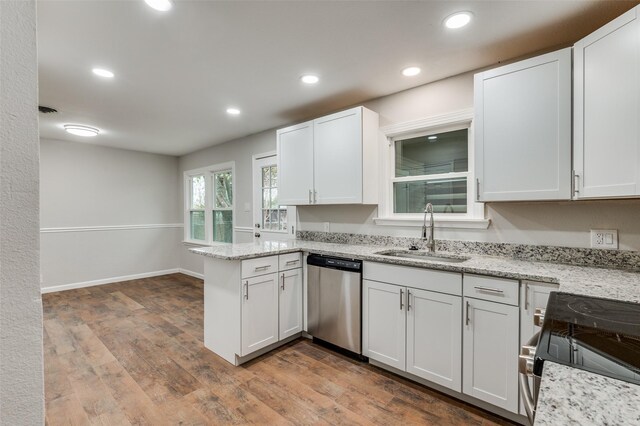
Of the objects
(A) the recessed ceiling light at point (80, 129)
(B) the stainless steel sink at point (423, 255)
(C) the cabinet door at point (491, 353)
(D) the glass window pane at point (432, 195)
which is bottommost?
(C) the cabinet door at point (491, 353)

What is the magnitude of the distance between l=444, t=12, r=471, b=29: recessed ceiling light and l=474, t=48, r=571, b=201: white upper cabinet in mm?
425

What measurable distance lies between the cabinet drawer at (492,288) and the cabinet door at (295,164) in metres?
1.78

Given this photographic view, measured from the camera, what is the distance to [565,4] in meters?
1.65

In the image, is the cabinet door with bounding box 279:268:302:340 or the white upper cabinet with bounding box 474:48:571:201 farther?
the cabinet door with bounding box 279:268:302:340

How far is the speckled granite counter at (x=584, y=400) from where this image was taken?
48cm

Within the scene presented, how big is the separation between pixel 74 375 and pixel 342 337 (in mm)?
2151

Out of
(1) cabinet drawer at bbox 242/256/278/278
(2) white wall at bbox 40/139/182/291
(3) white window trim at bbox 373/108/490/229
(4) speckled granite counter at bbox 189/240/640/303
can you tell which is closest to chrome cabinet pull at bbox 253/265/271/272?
(1) cabinet drawer at bbox 242/256/278/278

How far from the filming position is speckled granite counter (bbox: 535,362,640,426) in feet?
1.58

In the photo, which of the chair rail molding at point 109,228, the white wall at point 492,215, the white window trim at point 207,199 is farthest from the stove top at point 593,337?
the chair rail molding at point 109,228

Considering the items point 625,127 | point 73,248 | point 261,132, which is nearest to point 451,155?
point 625,127

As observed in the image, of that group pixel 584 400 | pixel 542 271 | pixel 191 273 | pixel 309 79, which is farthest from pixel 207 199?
pixel 584 400

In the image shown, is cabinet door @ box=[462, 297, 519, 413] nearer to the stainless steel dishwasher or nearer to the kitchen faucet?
the kitchen faucet

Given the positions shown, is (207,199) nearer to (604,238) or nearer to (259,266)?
(259,266)

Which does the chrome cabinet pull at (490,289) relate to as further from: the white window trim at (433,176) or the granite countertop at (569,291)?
the white window trim at (433,176)
